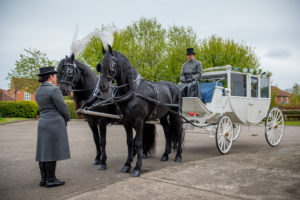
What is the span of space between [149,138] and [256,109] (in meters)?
4.00

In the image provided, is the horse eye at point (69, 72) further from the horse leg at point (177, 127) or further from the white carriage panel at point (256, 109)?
the white carriage panel at point (256, 109)

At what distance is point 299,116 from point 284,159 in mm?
23661

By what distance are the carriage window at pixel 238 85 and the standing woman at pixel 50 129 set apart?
5.31 metres

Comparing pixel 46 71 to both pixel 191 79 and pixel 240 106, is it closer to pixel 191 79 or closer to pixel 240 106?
pixel 191 79

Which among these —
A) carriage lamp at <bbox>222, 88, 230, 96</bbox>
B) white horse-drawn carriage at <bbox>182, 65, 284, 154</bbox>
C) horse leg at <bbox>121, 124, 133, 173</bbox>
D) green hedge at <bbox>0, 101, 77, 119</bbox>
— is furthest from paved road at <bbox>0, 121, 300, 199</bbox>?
green hedge at <bbox>0, 101, 77, 119</bbox>

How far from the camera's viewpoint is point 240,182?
4293 mm

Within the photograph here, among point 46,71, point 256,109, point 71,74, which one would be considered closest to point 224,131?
point 256,109

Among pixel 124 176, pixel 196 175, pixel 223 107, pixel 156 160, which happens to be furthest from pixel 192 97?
pixel 124 176

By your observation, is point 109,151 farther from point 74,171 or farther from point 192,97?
point 192,97

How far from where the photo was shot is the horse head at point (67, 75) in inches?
198

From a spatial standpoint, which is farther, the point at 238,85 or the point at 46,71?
the point at 238,85

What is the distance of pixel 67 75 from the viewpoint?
5.08 m

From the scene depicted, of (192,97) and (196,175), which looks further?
(192,97)

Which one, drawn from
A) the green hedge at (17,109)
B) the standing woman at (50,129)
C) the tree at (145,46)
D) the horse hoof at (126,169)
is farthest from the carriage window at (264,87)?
the green hedge at (17,109)
